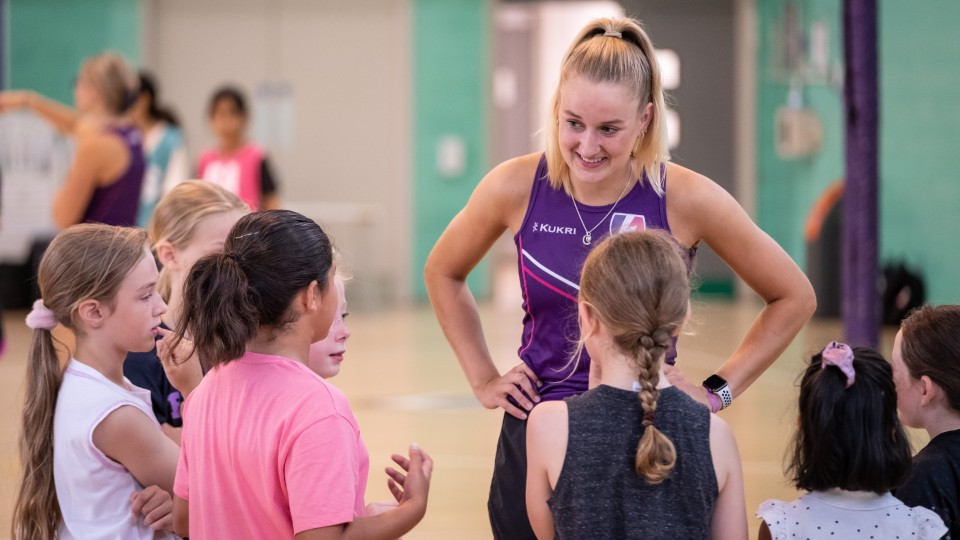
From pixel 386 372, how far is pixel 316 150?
505 centimetres

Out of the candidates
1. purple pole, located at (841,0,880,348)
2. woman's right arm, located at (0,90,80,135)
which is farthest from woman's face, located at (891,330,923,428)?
woman's right arm, located at (0,90,80,135)

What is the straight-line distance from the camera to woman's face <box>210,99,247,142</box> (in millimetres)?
6909

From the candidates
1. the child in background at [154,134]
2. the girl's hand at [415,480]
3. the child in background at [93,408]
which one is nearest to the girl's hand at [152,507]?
the child in background at [93,408]

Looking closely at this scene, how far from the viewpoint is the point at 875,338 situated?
532cm

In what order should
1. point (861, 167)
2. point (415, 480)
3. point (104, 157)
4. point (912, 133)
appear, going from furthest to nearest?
point (912, 133), point (861, 167), point (104, 157), point (415, 480)

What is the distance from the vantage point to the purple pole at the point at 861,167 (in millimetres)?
5188

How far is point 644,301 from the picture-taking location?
71.5 inches

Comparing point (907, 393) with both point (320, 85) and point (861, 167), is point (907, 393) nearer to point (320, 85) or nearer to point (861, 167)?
point (861, 167)

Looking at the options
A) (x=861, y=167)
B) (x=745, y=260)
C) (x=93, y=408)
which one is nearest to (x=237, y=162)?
(x=861, y=167)

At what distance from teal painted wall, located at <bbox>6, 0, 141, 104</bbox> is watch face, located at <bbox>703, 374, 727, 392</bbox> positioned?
9900 mm

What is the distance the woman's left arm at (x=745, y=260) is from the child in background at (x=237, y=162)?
4.94 meters

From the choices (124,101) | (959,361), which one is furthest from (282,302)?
(124,101)

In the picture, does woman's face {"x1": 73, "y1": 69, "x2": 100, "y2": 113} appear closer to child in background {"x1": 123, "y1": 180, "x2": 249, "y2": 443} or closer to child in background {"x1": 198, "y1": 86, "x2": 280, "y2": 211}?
child in background {"x1": 198, "y1": 86, "x2": 280, "y2": 211}

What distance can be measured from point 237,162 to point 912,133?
503 centimetres
